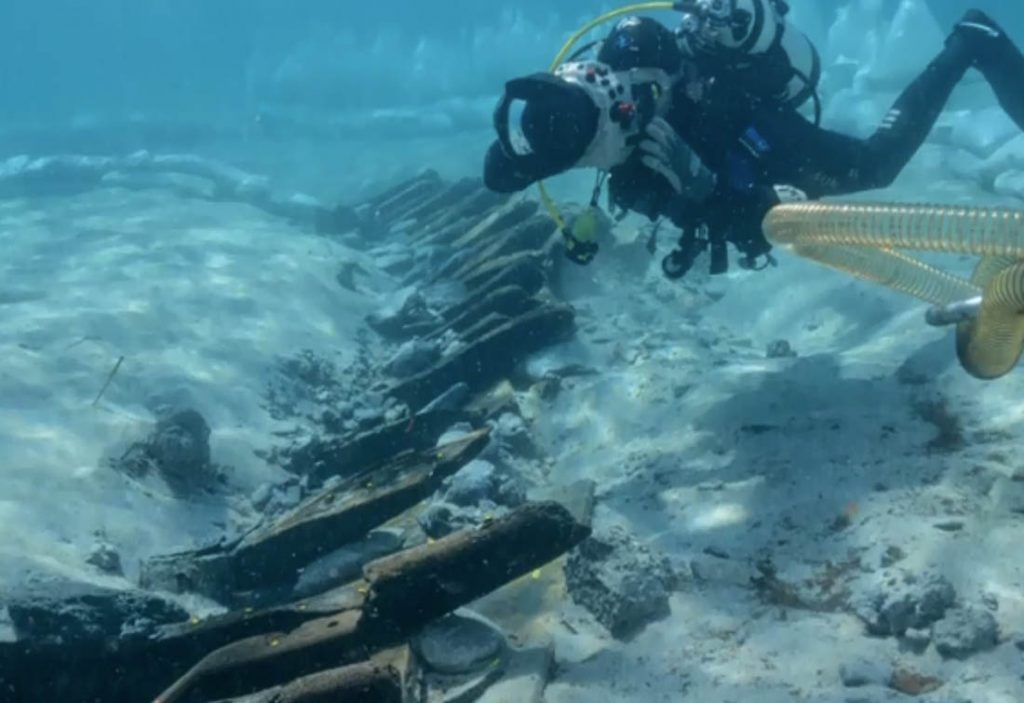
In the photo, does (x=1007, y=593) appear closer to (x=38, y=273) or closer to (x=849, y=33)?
(x=38, y=273)

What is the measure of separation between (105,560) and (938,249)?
16.2 ft

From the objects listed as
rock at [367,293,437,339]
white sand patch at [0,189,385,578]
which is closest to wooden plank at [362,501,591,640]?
white sand patch at [0,189,385,578]

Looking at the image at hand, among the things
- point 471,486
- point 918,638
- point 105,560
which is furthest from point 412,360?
point 918,638

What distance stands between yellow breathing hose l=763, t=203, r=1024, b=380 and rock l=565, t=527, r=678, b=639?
6.32 ft

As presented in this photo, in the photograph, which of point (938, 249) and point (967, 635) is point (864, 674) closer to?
point (967, 635)

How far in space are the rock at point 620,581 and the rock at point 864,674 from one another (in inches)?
37.9

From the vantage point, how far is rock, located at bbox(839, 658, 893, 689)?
3.17 metres

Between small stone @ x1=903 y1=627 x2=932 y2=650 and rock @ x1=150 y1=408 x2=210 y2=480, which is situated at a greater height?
small stone @ x1=903 y1=627 x2=932 y2=650

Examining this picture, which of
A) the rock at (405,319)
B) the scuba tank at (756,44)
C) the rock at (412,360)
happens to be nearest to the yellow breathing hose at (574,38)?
the scuba tank at (756,44)

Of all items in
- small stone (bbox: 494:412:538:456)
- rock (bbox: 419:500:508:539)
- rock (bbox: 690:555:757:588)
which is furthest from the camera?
small stone (bbox: 494:412:538:456)

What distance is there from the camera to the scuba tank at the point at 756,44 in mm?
6086

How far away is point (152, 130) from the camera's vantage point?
115 ft

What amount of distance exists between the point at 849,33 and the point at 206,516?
26.5 m

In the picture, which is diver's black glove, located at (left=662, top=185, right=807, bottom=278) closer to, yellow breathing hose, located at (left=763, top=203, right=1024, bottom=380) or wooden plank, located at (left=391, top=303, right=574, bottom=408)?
yellow breathing hose, located at (left=763, top=203, right=1024, bottom=380)
